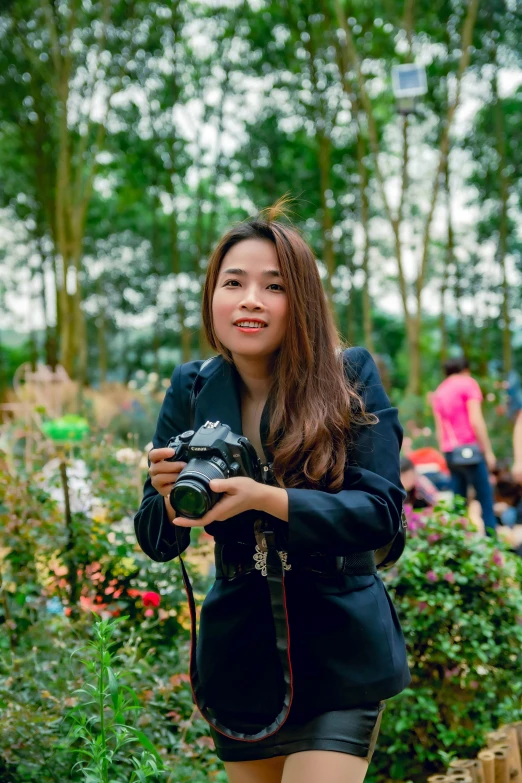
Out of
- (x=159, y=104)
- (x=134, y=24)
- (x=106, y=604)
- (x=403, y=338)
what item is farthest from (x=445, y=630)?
(x=403, y=338)

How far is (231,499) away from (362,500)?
26 centimetres

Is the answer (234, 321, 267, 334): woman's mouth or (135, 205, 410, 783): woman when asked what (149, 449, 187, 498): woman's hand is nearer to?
(135, 205, 410, 783): woman

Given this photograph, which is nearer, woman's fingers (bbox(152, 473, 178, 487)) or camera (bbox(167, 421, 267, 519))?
camera (bbox(167, 421, 267, 519))

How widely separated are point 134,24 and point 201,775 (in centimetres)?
1675

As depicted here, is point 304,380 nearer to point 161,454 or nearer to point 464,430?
point 161,454

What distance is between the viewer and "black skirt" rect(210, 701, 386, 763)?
1.58 metres

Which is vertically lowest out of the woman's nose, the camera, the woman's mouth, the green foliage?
the green foliage

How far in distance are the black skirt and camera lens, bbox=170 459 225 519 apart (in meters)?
0.48

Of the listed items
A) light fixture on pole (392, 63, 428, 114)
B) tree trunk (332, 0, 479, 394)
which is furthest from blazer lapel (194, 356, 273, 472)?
tree trunk (332, 0, 479, 394)

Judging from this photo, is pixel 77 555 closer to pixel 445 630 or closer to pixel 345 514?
pixel 445 630

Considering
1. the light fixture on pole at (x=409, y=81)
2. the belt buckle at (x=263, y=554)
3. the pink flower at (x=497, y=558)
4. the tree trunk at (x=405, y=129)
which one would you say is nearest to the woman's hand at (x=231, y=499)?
the belt buckle at (x=263, y=554)

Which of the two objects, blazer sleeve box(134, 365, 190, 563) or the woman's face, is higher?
the woman's face

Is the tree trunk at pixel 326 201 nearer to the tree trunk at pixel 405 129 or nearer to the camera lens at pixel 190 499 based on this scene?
the tree trunk at pixel 405 129

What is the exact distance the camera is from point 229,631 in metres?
1.71
